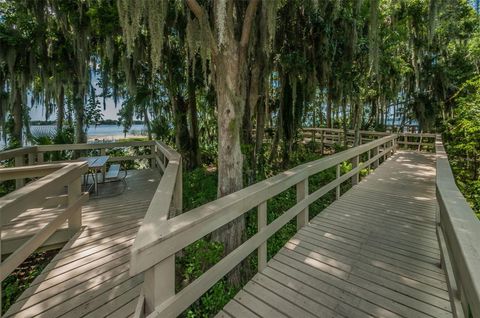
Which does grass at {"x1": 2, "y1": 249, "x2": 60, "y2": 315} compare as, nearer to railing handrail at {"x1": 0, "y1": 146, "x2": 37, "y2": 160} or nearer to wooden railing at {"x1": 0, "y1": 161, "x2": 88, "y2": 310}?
wooden railing at {"x1": 0, "y1": 161, "x2": 88, "y2": 310}

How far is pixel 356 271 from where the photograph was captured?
7.40 ft

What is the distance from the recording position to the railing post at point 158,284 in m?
1.26

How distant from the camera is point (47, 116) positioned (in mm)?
10664

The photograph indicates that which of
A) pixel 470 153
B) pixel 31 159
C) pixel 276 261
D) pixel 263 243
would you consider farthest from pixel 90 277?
pixel 470 153

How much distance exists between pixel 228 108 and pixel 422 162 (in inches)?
286

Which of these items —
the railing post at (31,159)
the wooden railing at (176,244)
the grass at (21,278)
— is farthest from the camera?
the railing post at (31,159)

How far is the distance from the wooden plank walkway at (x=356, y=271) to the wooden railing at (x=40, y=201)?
5.23 feet

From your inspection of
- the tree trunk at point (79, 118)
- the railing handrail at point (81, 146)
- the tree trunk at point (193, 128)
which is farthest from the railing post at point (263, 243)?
the tree trunk at point (79, 118)

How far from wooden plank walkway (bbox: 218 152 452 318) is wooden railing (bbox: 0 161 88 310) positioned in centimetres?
159

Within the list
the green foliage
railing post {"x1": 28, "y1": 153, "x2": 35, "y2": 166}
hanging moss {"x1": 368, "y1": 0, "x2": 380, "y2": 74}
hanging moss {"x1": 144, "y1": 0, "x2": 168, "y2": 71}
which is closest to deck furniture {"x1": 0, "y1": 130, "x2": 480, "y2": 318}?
hanging moss {"x1": 144, "y1": 0, "x2": 168, "y2": 71}

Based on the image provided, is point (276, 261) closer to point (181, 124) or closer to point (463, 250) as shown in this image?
point (463, 250)

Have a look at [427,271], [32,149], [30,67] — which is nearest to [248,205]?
[427,271]

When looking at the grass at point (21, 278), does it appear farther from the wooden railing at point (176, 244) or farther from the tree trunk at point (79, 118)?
the tree trunk at point (79, 118)

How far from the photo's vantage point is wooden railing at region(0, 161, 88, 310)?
1.74 metres
